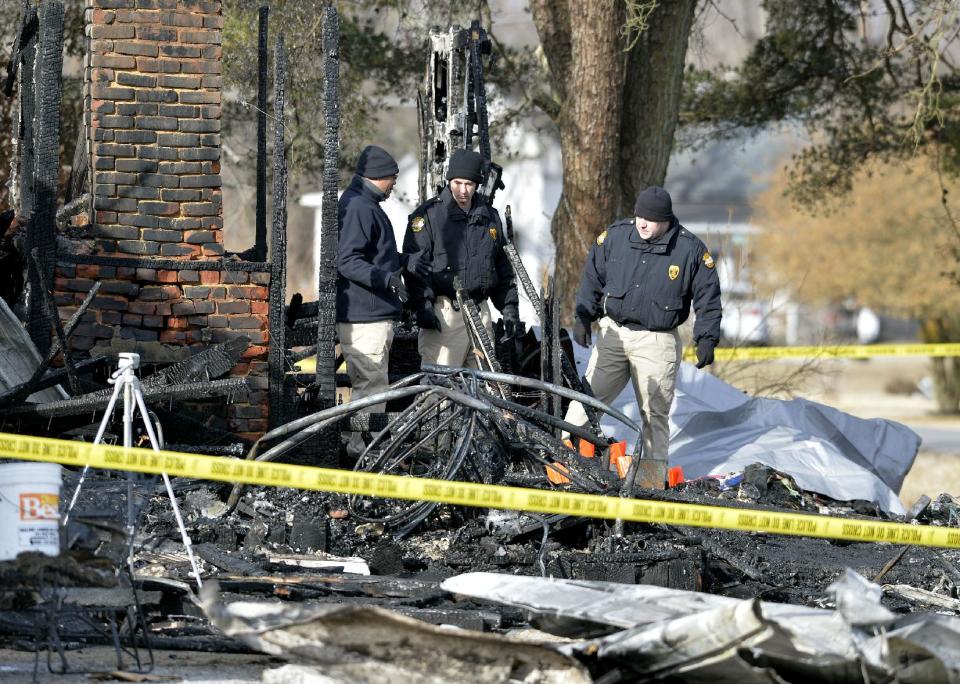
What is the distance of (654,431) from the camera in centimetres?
1111

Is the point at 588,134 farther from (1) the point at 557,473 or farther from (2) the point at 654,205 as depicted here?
(1) the point at 557,473

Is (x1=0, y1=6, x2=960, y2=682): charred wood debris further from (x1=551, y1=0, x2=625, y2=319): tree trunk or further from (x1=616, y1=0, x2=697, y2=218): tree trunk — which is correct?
(x1=616, y1=0, x2=697, y2=218): tree trunk

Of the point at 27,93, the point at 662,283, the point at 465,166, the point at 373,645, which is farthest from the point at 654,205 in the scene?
the point at 373,645

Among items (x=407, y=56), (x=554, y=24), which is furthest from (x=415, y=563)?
(x=407, y=56)

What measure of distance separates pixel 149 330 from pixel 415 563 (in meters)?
2.52

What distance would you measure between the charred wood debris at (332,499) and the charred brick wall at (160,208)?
12 centimetres

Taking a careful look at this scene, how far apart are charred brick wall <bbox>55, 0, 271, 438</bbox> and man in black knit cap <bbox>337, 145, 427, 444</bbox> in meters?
0.53

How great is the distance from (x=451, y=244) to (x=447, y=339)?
621 mm

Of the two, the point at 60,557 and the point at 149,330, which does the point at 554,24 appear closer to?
the point at 149,330

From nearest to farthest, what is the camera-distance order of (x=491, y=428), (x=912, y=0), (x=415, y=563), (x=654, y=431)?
(x=415, y=563) < (x=491, y=428) < (x=654, y=431) < (x=912, y=0)

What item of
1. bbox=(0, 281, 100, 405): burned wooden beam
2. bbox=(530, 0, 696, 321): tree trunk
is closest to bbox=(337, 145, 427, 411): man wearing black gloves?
bbox=(0, 281, 100, 405): burned wooden beam

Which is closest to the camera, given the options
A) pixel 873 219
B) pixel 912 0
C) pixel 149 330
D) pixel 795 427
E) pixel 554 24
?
pixel 149 330

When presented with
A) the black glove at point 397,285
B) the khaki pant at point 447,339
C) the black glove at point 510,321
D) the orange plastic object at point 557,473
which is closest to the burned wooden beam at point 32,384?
the black glove at point 397,285

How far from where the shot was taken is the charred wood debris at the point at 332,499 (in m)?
7.11
